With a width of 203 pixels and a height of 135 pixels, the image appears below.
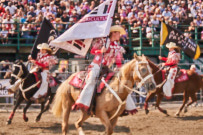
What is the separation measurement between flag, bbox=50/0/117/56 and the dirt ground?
2500mm

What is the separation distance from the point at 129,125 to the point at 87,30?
3709 mm

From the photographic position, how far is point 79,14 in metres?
18.9

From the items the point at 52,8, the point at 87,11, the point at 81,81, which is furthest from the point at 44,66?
the point at 87,11

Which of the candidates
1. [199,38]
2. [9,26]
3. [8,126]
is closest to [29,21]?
[9,26]

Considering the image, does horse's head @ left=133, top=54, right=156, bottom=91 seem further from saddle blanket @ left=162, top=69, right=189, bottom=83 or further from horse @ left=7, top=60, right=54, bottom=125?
saddle blanket @ left=162, top=69, right=189, bottom=83

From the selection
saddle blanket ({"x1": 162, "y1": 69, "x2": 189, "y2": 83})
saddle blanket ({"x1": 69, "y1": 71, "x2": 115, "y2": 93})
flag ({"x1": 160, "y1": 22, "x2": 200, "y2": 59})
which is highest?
flag ({"x1": 160, "y1": 22, "x2": 200, "y2": 59})

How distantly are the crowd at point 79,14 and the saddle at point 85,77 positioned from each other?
25.7 feet

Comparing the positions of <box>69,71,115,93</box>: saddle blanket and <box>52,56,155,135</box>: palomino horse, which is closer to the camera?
<box>52,56,155,135</box>: palomino horse

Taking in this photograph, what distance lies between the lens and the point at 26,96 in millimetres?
11586

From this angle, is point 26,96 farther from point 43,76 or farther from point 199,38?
point 199,38

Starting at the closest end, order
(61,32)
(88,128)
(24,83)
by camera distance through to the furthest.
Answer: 1. (88,128)
2. (24,83)
3. (61,32)

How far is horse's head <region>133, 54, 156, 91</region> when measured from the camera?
783 centimetres

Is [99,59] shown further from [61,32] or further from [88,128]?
[61,32]

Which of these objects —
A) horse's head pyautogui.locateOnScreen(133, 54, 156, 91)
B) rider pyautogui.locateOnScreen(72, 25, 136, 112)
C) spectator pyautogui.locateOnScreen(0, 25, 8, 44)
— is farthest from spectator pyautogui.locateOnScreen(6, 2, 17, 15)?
horse's head pyautogui.locateOnScreen(133, 54, 156, 91)
